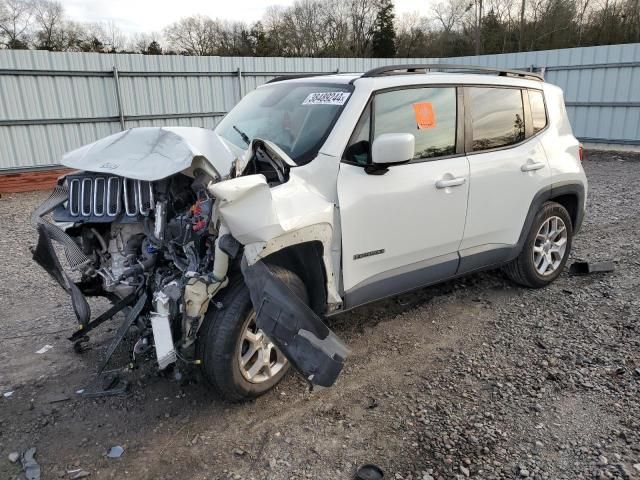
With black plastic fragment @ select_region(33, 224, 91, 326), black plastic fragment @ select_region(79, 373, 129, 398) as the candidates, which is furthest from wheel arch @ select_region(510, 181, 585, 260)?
black plastic fragment @ select_region(33, 224, 91, 326)

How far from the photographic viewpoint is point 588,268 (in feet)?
17.0

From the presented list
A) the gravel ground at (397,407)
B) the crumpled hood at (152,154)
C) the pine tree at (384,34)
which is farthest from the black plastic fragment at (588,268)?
the pine tree at (384,34)

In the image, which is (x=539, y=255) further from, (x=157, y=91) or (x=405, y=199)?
(x=157, y=91)

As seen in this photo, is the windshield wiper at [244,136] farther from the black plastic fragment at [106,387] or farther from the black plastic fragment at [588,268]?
the black plastic fragment at [588,268]

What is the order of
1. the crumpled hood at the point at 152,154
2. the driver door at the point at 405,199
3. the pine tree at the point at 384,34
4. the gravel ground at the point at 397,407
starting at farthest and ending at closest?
the pine tree at the point at 384,34, the driver door at the point at 405,199, the crumpled hood at the point at 152,154, the gravel ground at the point at 397,407

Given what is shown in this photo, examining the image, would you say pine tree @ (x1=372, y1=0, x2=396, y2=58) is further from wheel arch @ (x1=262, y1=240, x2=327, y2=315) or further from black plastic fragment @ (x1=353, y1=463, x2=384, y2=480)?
black plastic fragment @ (x1=353, y1=463, x2=384, y2=480)

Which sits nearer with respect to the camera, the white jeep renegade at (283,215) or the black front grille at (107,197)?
the white jeep renegade at (283,215)

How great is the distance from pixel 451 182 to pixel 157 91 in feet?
34.7

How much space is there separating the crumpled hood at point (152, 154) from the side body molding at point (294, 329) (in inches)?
31.4

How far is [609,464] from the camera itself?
260 cm

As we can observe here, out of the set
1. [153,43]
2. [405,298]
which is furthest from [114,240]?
[153,43]

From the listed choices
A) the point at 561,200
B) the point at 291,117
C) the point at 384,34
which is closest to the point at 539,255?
the point at 561,200

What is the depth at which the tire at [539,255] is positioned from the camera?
4625 millimetres

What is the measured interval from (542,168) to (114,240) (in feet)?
11.8
